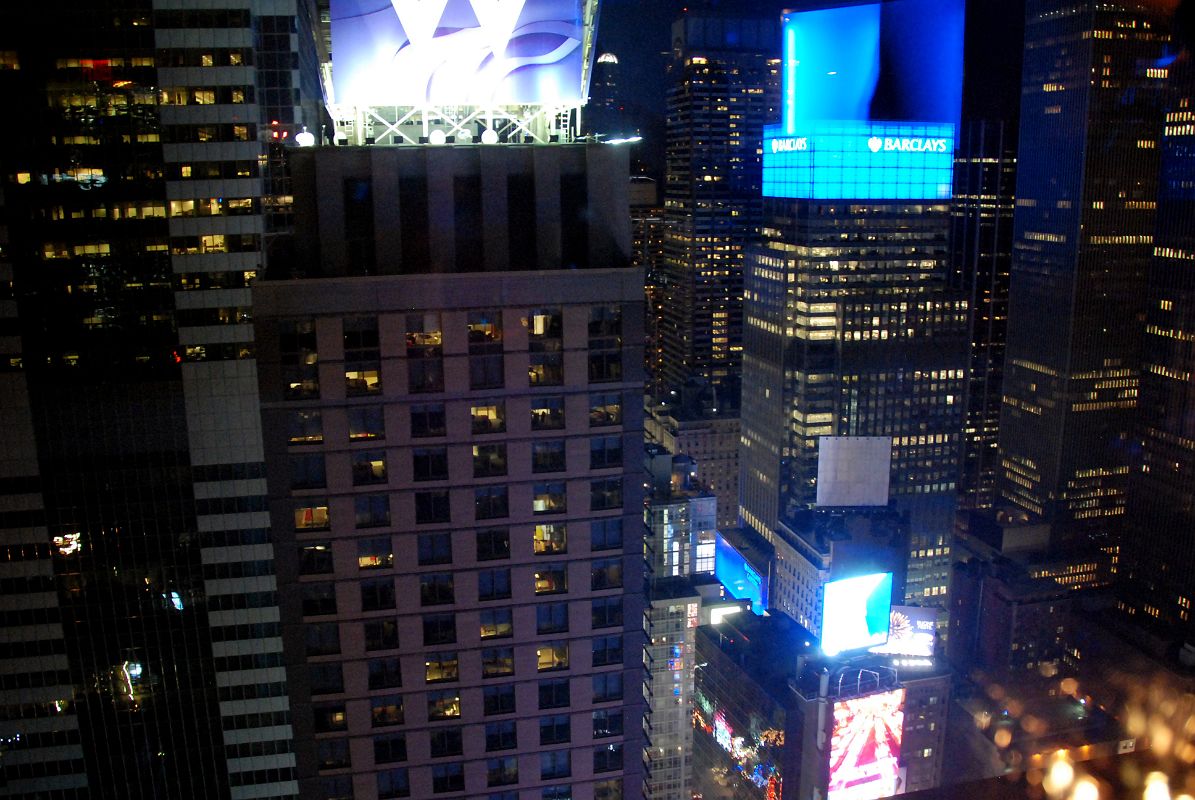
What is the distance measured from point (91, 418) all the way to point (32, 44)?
1505 centimetres

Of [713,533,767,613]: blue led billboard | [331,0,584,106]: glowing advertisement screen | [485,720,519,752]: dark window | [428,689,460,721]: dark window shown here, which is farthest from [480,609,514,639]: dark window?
[713,533,767,613]: blue led billboard

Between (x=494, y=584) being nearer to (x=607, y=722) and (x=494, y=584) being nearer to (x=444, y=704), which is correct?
(x=444, y=704)

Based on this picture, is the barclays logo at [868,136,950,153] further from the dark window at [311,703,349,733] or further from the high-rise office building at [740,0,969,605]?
the dark window at [311,703,349,733]

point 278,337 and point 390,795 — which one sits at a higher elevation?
point 278,337

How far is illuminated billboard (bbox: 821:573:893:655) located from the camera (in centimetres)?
6431

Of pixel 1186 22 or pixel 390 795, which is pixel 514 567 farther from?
pixel 1186 22

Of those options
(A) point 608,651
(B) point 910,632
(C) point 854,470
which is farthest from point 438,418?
(B) point 910,632

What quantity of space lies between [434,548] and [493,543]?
1.14m

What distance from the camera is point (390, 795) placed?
18.4 metres

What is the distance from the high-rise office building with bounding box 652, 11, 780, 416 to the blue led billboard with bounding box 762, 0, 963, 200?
3374 cm

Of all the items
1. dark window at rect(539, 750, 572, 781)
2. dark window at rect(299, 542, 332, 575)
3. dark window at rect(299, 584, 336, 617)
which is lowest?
dark window at rect(539, 750, 572, 781)

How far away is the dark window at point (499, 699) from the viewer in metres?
18.4

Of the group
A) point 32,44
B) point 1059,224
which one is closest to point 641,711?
point 32,44

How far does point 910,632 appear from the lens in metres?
71.4
